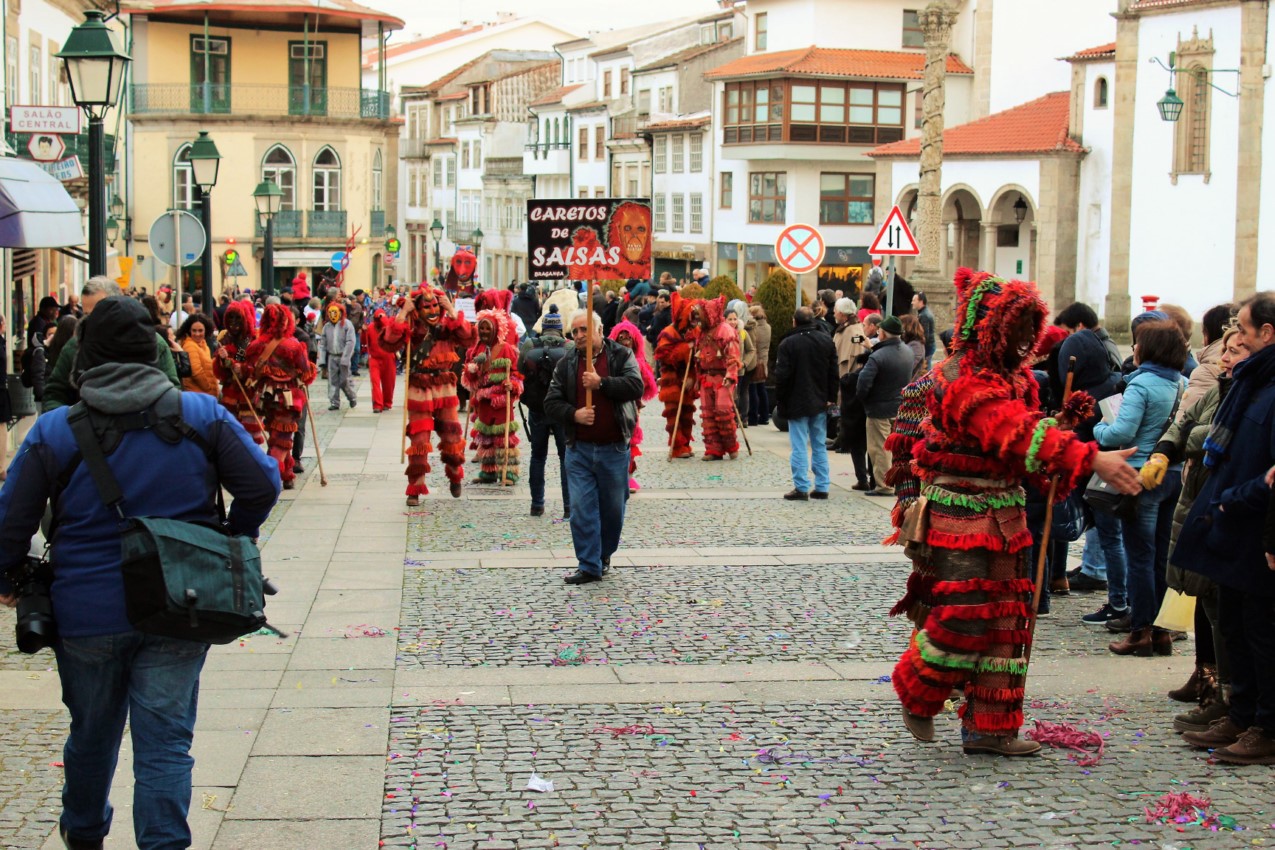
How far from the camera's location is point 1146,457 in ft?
29.2

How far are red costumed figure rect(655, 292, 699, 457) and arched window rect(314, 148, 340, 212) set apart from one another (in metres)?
37.1

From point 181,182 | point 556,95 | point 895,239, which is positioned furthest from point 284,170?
A: point 895,239

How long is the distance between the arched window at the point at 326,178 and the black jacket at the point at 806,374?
40841 mm

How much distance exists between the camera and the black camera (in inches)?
195

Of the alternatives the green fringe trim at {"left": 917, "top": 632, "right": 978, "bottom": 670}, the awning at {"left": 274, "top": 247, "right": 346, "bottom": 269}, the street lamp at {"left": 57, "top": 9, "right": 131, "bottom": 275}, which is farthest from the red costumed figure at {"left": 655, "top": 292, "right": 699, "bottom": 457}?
the awning at {"left": 274, "top": 247, "right": 346, "bottom": 269}

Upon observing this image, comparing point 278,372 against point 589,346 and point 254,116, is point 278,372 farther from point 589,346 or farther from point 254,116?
point 254,116

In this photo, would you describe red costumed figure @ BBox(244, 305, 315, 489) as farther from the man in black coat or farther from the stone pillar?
the stone pillar

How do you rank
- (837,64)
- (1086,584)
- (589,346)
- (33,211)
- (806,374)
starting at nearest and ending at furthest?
(1086,584)
(589,346)
(33,211)
(806,374)
(837,64)

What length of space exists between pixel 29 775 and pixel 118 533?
2010mm

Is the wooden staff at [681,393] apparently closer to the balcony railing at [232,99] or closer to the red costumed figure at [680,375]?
the red costumed figure at [680,375]

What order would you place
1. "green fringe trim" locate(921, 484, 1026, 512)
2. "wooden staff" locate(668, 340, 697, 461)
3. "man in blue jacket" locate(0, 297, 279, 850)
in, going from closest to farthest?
"man in blue jacket" locate(0, 297, 279, 850) < "green fringe trim" locate(921, 484, 1026, 512) < "wooden staff" locate(668, 340, 697, 461)

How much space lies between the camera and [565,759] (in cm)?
677

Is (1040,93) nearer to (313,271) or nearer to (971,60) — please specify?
(971,60)

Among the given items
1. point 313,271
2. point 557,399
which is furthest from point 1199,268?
point 557,399
